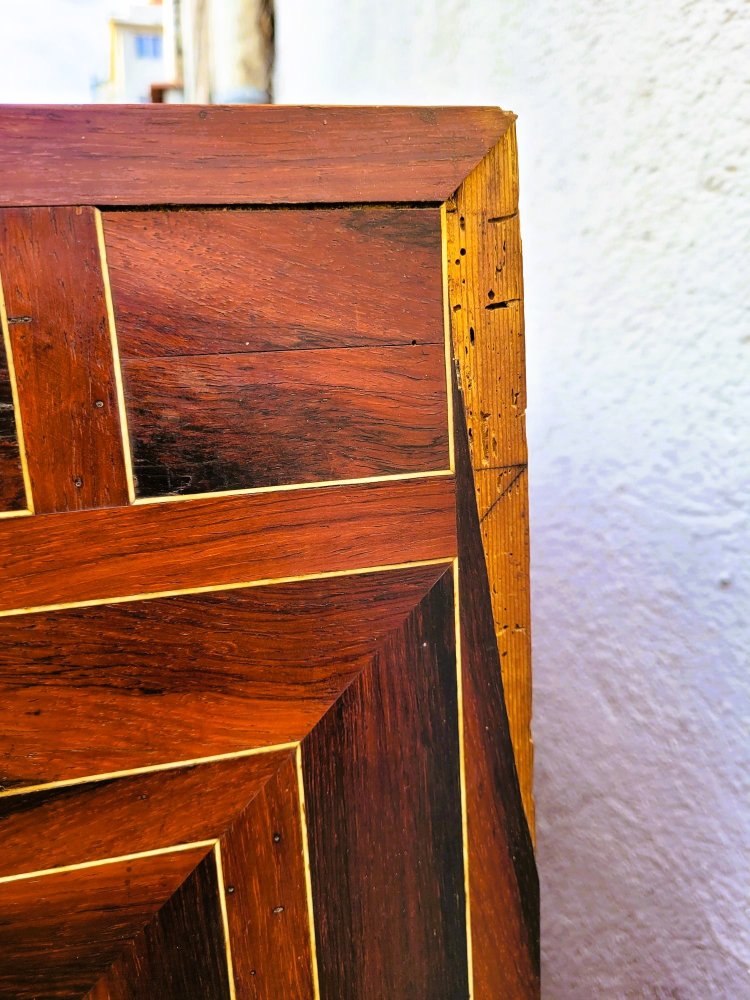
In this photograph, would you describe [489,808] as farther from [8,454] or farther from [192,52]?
[192,52]

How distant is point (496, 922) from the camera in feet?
2.56

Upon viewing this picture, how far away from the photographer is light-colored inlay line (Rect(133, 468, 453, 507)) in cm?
65

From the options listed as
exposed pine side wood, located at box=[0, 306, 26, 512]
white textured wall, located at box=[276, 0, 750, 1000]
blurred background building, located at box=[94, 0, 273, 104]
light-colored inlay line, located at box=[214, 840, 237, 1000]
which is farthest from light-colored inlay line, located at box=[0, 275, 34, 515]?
blurred background building, located at box=[94, 0, 273, 104]

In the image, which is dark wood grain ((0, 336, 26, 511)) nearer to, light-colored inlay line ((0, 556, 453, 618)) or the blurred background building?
light-colored inlay line ((0, 556, 453, 618))

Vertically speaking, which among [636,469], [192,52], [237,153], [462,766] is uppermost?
[192,52]

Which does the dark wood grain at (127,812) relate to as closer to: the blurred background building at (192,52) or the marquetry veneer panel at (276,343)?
the marquetry veneer panel at (276,343)

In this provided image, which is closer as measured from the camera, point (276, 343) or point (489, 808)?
point (276, 343)

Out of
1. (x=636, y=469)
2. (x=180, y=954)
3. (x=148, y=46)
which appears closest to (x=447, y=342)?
(x=636, y=469)

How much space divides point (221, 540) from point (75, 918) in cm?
31

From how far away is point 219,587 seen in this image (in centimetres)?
67

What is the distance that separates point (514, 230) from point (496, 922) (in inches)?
23.4

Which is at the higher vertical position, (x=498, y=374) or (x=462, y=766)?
(x=498, y=374)

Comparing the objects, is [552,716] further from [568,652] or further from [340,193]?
[340,193]

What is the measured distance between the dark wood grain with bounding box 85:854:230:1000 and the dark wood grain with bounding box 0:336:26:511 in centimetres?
32
